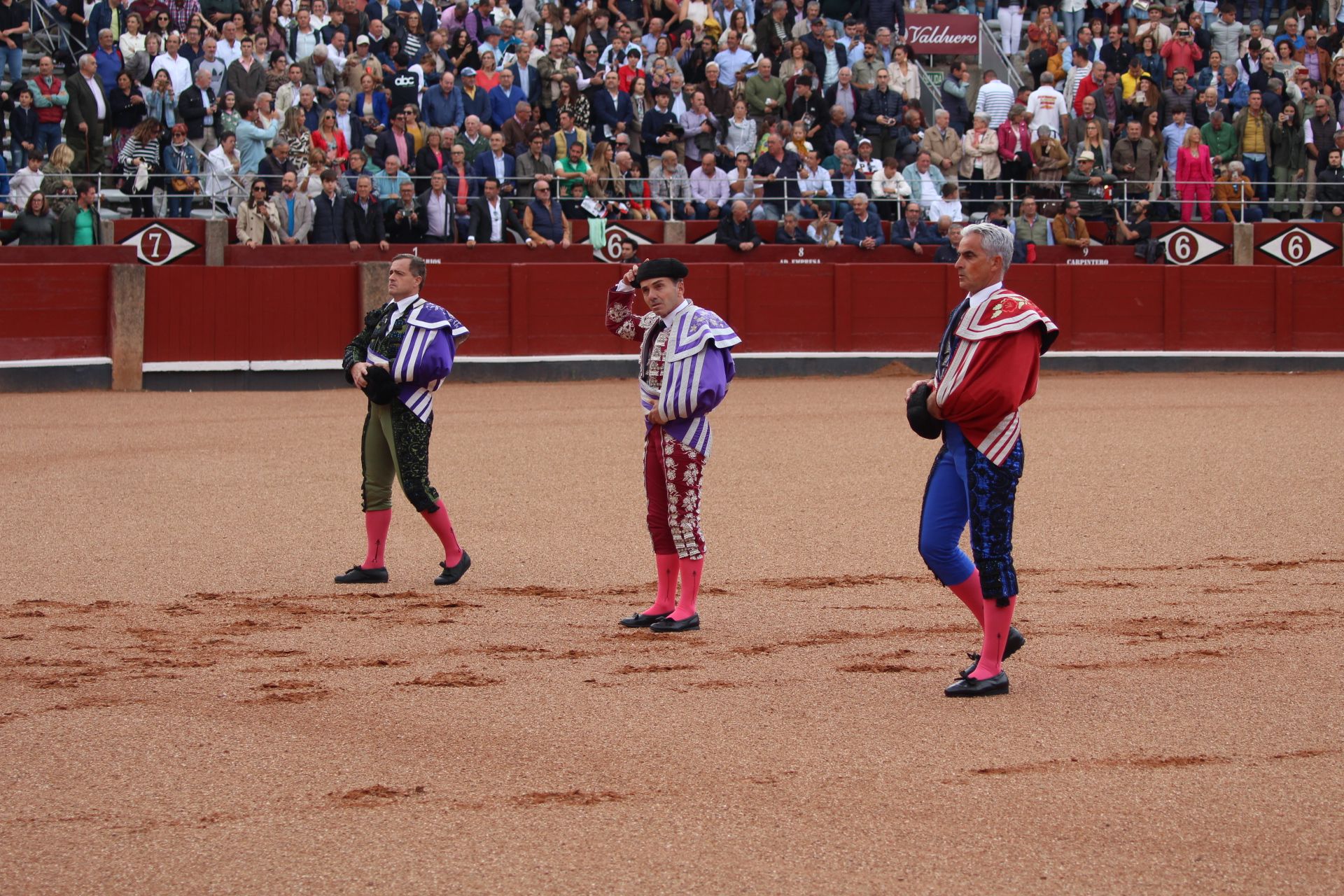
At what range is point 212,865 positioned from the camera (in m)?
3.51

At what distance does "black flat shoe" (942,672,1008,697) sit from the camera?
16.4ft

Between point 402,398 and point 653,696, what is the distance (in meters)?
2.51

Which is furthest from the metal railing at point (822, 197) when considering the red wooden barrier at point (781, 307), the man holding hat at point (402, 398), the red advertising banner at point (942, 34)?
the man holding hat at point (402, 398)

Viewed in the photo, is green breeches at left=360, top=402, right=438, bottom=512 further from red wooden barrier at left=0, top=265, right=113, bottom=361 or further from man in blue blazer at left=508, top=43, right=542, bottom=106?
man in blue blazer at left=508, top=43, right=542, bottom=106

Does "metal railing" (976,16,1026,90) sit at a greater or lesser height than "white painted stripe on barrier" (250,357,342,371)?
greater

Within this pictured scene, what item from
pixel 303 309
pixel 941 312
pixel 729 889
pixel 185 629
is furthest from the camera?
pixel 941 312

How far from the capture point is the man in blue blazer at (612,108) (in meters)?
17.9

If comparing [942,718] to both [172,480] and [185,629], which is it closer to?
[185,629]

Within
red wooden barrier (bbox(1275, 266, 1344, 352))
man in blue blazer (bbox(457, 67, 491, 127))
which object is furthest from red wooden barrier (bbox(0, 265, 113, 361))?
red wooden barrier (bbox(1275, 266, 1344, 352))

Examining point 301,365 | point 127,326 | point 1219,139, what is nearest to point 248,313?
point 301,365

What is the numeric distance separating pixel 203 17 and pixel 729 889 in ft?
52.5

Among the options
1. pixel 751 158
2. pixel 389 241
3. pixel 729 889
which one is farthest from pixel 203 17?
pixel 729 889

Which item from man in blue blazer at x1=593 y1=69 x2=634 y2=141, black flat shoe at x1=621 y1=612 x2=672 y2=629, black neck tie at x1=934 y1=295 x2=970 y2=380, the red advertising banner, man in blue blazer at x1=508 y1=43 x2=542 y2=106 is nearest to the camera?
black neck tie at x1=934 y1=295 x2=970 y2=380

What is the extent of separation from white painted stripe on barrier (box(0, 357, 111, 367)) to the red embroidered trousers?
11.1 meters
